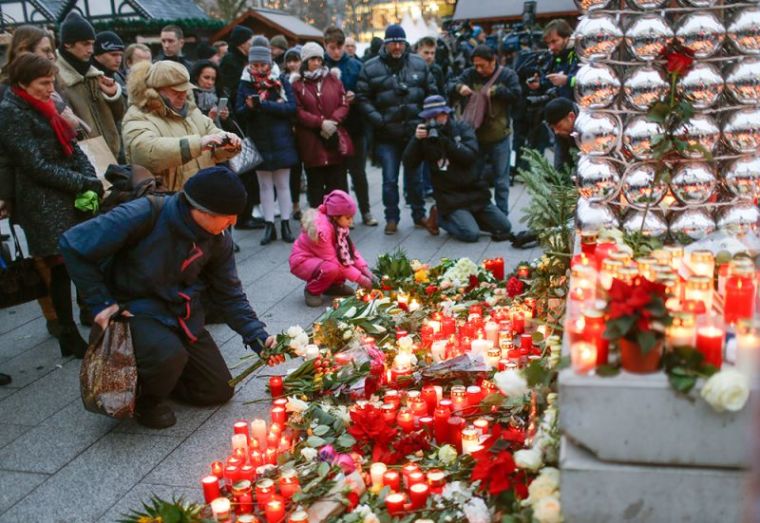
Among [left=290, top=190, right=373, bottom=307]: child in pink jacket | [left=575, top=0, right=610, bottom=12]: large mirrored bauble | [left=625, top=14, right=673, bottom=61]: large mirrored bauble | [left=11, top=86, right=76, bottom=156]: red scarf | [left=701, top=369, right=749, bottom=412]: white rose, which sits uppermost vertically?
[left=575, top=0, right=610, bottom=12]: large mirrored bauble

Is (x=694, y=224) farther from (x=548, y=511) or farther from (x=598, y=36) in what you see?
(x=548, y=511)

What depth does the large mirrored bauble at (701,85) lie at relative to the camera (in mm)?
3725

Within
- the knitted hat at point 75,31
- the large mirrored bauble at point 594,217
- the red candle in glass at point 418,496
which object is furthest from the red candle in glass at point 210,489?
the knitted hat at point 75,31

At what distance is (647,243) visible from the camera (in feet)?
12.2

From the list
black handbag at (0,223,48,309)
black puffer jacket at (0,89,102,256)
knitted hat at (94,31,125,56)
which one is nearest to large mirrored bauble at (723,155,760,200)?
black puffer jacket at (0,89,102,256)

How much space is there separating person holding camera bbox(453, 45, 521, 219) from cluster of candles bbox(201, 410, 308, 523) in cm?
481

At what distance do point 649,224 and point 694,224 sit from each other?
0.22 m

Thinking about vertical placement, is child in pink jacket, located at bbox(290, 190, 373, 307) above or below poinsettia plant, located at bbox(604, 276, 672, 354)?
below

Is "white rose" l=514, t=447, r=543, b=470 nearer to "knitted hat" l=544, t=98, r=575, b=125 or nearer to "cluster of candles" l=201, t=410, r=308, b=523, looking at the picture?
"cluster of candles" l=201, t=410, r=308, b=523

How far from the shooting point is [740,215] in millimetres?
3982

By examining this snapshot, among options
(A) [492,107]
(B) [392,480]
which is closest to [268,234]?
(A) [492,107]

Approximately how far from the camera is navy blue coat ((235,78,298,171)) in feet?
24.7

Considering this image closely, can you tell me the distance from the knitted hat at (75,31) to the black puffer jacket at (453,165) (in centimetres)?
327

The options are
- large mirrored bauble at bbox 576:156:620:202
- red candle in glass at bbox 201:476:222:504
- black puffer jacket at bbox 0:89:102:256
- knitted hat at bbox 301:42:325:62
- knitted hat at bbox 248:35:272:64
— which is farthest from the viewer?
knitted hat at bbox 301:42:325:62
